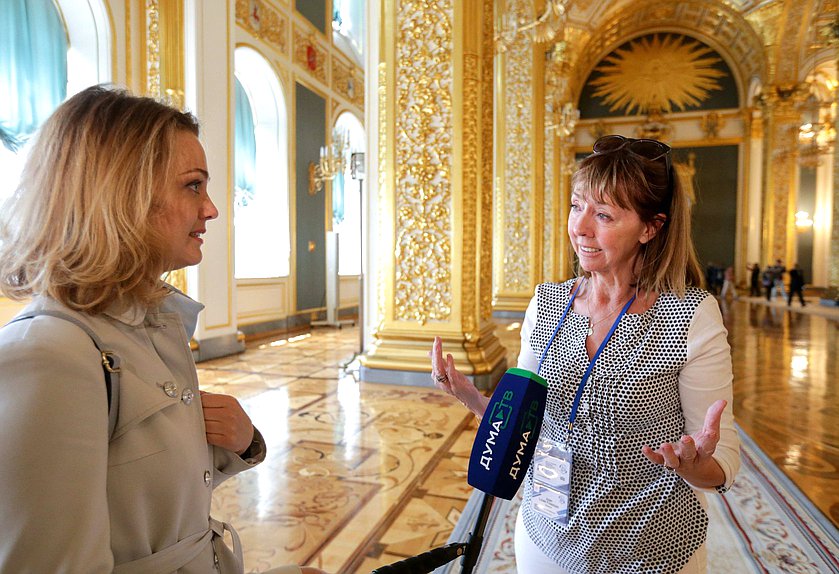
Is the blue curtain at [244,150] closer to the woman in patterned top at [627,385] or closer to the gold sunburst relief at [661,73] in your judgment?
the woman in patterned top at [627,385]

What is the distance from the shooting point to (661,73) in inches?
725

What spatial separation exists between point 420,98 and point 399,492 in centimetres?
352

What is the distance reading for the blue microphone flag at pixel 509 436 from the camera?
2.85ft

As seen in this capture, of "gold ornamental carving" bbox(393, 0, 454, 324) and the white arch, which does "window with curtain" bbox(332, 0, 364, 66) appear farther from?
"gold ornamental carving" bbox(393, 0, 454, 324)

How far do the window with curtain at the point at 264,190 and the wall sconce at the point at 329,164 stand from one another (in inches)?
29.5

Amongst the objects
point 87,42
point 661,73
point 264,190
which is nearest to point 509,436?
point 87,42

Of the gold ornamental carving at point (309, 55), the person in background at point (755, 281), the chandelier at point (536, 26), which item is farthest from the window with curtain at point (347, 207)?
the person in background at point (755, 281)

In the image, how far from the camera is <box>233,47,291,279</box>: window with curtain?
865cm

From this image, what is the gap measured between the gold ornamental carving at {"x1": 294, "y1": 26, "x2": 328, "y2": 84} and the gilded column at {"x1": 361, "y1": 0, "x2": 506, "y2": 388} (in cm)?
496

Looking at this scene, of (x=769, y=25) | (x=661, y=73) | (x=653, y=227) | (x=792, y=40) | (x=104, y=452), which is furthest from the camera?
(x=661, y=73)

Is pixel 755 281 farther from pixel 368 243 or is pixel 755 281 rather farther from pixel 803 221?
pixel 368 243

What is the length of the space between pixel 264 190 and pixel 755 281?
15.3m

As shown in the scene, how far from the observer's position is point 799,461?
3.12 m

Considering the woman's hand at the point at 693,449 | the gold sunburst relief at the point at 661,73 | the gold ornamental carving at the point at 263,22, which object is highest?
the gold sunburst relief at the point at 661,73
